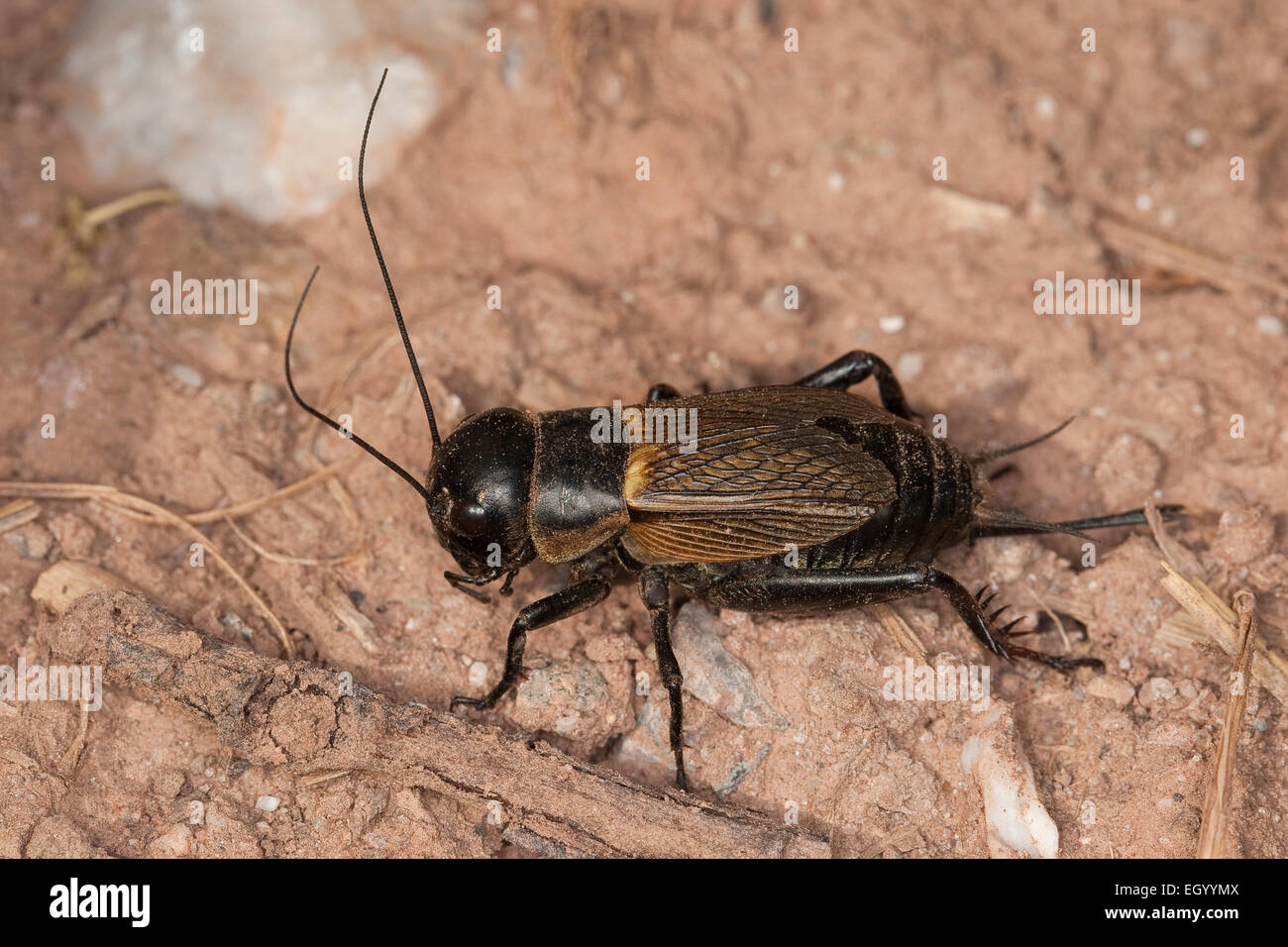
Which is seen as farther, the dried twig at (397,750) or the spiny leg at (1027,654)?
the spiny leg at (1027,654)

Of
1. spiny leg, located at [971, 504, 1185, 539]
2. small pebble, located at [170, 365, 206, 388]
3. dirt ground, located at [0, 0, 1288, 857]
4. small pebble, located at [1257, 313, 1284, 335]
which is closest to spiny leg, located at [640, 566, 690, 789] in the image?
dirt ground, located at [0, 0, 1288, 857]

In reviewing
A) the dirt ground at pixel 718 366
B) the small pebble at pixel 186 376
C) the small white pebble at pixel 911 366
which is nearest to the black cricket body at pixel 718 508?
the dirt ground at pixel 718 366

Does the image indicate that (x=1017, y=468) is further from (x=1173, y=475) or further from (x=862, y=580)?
(x=862, y=580)

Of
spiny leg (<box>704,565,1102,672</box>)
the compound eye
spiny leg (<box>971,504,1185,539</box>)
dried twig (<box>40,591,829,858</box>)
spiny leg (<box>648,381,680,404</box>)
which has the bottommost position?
dried twig (<box>40,591,829,858</box>)

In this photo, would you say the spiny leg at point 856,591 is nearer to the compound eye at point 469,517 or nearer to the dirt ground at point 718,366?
the dirt ground at point 718,366

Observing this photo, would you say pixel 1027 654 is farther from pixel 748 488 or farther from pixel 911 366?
pixel 911 366

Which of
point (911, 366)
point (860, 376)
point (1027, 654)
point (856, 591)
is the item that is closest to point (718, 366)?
point (860, 376)

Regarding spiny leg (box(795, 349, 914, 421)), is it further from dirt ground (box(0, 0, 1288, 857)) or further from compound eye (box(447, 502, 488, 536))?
compound eye (box(447, 502, 488, 536))
